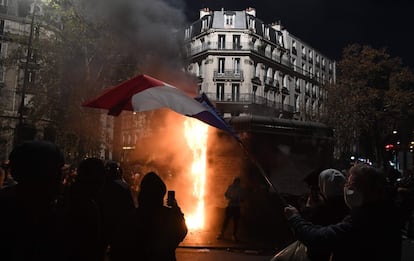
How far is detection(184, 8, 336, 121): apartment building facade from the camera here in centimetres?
4316

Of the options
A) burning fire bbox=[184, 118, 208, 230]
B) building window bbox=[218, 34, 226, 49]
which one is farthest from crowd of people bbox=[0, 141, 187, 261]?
building window bbox=[218, 34, 226, 49]

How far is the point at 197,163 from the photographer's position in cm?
1164

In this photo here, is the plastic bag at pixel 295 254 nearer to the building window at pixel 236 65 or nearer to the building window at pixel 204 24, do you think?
the building window at pixel 236 65

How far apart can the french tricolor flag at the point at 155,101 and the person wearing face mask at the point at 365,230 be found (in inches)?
69.5

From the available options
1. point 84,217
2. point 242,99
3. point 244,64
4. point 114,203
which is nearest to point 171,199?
point 114,203

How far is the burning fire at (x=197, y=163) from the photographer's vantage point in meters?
10.7

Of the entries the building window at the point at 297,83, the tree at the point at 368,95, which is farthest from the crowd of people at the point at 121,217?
the building window at the point at 297,83

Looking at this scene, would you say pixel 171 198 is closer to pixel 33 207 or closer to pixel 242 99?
pixel 33 207

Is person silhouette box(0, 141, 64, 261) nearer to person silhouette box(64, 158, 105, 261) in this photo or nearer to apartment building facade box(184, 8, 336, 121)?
person silhouette box(64, 158, 105, 261)

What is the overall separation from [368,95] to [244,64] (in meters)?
16.6

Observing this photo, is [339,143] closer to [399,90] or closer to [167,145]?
[399,90]

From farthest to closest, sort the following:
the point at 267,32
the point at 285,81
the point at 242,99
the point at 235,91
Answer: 1. the point at 285,81
2. the point at 267,32
3. the point at 235,91
4. the point at 242,99

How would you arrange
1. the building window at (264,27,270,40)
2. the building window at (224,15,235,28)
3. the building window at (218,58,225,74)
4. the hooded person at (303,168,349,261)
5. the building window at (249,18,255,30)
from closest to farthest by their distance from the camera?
the hooded person at (303,168,349,261)
the building window at (218,58,225,74)
the building window at (224,15,235,28)
the building window at (249,18,255,30)
the building window at (264,27,270,40)

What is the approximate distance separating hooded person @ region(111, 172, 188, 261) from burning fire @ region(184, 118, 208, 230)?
7167 millimetres
